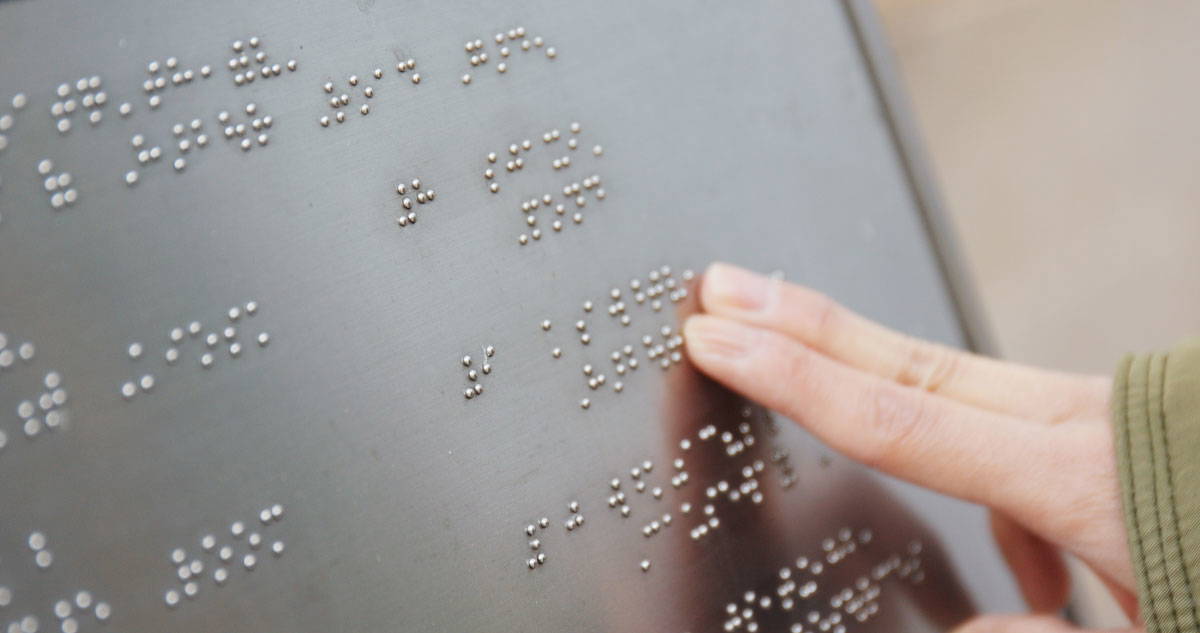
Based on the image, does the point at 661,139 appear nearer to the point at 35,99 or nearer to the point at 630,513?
the point at 630,513

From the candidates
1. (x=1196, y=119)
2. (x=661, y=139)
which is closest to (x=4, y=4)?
(x=661, y=139)

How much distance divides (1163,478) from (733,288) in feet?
0.80

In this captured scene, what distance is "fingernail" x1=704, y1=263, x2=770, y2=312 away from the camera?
595mm

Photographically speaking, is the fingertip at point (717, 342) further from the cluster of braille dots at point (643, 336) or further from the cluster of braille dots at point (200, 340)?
the cluster of braille dots at point (200, 340)

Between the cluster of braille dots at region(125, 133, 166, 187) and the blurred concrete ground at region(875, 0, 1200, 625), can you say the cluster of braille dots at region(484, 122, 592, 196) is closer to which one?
the cluster of braille dots at region(125, 133, 166, 187)

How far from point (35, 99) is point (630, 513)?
1.12 ft

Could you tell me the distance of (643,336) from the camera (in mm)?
577

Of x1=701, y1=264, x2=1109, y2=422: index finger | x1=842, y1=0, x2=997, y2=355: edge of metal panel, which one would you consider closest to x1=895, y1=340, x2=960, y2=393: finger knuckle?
x1=701, y1=264, x2=1109, y2=422: index finger

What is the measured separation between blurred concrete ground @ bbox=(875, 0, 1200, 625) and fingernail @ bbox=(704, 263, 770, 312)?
3.58ft

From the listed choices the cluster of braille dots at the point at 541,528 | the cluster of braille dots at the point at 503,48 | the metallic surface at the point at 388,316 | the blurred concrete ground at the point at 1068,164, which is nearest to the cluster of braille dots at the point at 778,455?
the metallic surface at the point at 388,316

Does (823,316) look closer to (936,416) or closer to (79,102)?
(936,416)

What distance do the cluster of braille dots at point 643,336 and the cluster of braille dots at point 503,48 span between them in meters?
0.13

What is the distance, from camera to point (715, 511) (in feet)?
1.90

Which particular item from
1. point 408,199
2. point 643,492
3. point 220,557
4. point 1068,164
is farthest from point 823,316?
point 1068,164
